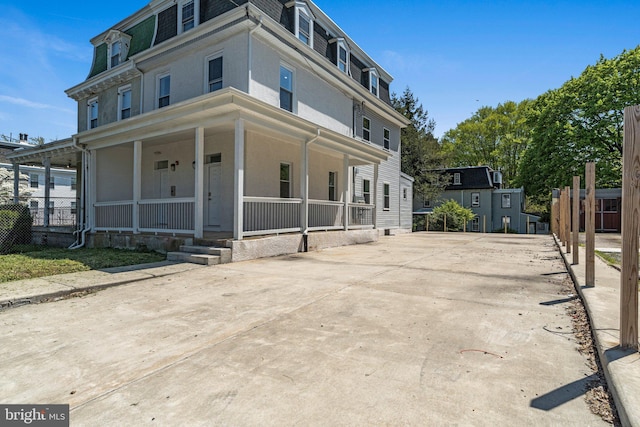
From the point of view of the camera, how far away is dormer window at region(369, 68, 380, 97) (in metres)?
16.8

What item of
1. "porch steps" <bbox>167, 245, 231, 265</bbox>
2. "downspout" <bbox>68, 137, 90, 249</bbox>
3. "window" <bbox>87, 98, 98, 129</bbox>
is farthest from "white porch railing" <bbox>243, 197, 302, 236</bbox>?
"window" <bbox>87, 98, 98, 129</bbox>

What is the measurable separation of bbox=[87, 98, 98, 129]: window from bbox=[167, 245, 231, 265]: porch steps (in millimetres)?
10507

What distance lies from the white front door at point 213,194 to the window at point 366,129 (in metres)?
8.17

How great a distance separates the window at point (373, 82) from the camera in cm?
1683

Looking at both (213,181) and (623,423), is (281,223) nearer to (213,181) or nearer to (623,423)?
(213,181)

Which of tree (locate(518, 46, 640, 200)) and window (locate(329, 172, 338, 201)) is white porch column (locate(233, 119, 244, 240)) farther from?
tree (locate(518, 46, 640, 200))

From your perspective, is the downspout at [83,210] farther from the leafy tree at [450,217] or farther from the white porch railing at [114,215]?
the leafy tree at [450,217]

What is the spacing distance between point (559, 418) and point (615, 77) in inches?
1206

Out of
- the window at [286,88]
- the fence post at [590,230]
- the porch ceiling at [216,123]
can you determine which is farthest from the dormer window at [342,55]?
the fence post at [590,230]

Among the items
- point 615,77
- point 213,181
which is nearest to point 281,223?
point 213,181

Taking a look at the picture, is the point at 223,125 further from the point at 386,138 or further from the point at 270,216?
the point at 386,138

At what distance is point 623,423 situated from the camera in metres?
1.82

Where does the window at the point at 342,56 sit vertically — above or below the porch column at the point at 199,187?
above

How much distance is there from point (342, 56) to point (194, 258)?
11.1m
